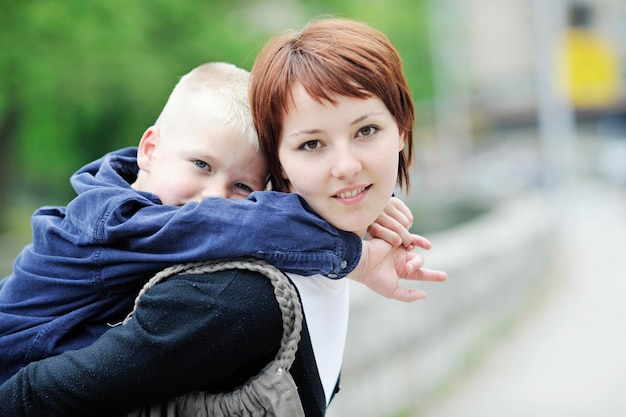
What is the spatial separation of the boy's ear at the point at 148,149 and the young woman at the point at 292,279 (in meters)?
0.31

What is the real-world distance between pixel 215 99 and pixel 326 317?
549 mm

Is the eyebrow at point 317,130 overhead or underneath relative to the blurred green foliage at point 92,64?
overhead

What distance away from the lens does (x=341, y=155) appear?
5.05 feet

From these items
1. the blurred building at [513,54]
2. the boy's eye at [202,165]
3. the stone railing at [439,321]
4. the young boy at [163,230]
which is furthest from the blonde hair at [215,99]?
the blurred building at [513,54]

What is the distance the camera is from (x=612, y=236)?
52.9ft

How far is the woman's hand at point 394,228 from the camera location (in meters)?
1.80

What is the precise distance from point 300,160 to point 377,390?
14.4 feet

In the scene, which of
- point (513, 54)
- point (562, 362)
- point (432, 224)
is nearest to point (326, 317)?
point (562, 362)

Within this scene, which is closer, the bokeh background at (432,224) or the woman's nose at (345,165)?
the woman's nose at (345,165)

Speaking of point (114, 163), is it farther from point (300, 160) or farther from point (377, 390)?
point (377, 390)

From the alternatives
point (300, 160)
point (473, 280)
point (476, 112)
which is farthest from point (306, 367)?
point (476, 112)

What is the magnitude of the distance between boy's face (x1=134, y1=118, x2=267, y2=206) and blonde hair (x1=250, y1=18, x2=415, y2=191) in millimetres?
80

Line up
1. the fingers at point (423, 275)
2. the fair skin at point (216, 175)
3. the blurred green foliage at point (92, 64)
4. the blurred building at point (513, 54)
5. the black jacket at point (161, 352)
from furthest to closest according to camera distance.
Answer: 1. the blurred building at point (513, 54)
2. the blurred green foliage at point (92, 64)
3. the fingers at point (423, 275)
4. the fair skin at point (216, 175)
5. the black jacket at point (161, 352)

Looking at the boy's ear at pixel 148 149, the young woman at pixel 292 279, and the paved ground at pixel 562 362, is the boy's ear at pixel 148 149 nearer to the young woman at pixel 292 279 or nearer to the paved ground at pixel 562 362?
the young woman at pixel 292 279
